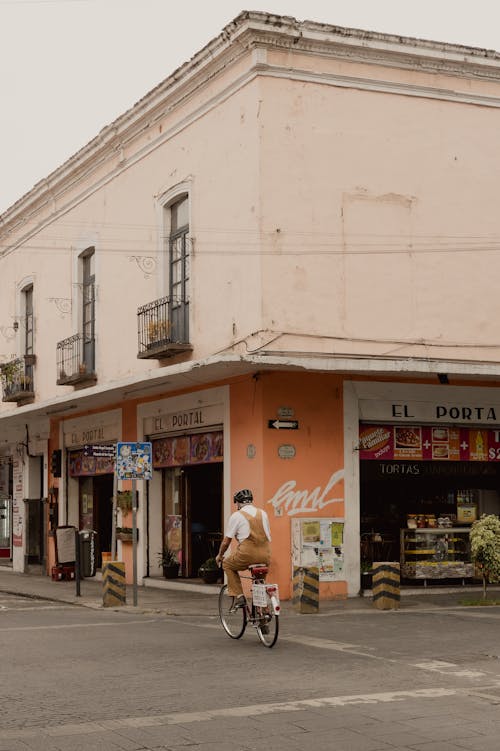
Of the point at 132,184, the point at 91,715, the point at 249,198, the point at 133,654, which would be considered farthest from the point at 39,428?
the point at 91,715

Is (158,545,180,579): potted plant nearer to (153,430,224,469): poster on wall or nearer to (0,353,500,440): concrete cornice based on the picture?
(153,430,224,469): poster on wall

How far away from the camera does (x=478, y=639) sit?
39.9 ft

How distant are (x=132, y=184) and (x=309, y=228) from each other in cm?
547

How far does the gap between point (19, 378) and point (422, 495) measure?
39.0 ft

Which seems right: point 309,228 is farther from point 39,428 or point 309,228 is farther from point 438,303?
point 39,428

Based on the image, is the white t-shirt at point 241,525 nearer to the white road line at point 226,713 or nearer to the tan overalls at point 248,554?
the tan overalls at point 248,554

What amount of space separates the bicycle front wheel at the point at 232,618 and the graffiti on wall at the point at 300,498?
4.49 metres

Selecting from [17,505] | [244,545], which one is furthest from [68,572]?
[244,545]

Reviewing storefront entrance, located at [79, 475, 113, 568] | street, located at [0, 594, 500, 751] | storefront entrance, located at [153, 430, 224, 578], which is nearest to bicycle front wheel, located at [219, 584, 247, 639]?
street, located at [0, 594, 500, 751]

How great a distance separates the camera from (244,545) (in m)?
12.0

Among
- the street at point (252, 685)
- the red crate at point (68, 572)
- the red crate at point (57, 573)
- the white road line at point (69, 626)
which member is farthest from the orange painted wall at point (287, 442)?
the red crate at point (57, 573)

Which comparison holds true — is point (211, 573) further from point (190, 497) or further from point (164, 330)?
point (164, 330)

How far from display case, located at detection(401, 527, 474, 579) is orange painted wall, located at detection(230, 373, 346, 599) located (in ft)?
5.55

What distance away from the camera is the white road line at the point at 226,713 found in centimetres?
726
